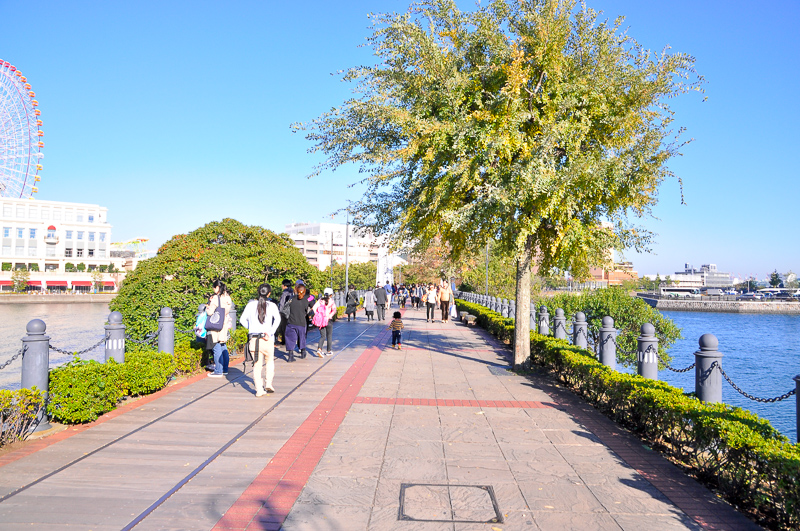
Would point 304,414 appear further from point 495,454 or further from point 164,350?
point 164,350

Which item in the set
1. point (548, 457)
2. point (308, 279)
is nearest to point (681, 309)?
point (308, 279)

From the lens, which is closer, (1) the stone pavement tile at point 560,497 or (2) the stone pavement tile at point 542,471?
(1) the stone pavement tile at point 560,497

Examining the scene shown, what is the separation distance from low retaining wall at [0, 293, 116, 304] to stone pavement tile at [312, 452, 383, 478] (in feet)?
283

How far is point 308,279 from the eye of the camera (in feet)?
53.6

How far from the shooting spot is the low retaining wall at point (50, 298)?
251 ft

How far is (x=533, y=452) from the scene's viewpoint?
20.0 feet

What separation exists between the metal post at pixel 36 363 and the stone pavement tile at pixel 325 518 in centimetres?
394

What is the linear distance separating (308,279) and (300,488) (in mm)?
11686

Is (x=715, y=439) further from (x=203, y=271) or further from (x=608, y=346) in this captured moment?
(x=203, y=271)

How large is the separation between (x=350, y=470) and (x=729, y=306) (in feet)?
399

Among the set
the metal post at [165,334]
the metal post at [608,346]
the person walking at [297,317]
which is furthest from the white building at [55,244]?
the metal post at [608,346]

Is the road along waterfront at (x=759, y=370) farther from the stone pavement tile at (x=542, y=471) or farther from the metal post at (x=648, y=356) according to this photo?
the stone pavement tile at (x=542, y=471)

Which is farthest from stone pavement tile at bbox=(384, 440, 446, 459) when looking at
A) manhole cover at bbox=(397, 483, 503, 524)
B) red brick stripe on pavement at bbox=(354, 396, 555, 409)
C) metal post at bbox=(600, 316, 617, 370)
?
A: metal post at bbox=(600, 316, 617, 370)

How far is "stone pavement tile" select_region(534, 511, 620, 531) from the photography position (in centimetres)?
422
